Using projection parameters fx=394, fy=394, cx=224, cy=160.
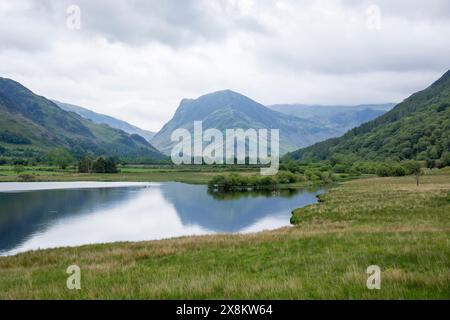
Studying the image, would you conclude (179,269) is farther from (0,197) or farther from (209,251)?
(0,197)

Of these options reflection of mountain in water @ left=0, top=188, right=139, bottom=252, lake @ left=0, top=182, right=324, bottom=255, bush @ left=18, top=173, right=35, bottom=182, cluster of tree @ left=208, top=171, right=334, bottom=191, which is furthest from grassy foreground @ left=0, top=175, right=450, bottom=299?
bush @ left=18, top=173, right=35, bottom=182

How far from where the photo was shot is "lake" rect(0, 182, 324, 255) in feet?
178

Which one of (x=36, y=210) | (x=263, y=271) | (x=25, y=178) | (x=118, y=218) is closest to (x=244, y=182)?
(x=118, y=218)

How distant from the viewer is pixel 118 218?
71.9 m

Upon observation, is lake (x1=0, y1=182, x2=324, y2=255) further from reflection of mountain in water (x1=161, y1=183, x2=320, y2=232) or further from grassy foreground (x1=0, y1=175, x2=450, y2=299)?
grassy foreground (x1=0, y1=175, x2=450, y2=299)

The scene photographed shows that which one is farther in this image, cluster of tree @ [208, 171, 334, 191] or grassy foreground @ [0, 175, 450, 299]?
cluster of tree @ [208, 171, 334, 191]

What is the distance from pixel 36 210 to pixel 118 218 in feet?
70.2

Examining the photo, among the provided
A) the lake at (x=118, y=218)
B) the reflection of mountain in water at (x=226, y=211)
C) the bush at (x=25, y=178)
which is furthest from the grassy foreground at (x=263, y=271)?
the bush at (x=25, y=178)

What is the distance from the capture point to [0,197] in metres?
104

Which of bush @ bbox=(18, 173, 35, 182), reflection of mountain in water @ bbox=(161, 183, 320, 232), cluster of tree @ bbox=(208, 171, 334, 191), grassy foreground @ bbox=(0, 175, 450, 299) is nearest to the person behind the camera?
grassy foreground @ bbox=(0, 175, 450, 299)
